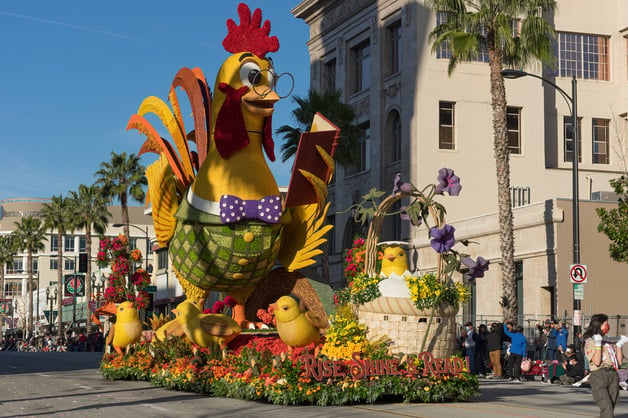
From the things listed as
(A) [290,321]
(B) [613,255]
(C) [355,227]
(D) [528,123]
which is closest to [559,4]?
(D) [528,123]

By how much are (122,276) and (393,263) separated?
10602mm

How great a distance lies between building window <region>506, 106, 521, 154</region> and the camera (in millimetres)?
46938

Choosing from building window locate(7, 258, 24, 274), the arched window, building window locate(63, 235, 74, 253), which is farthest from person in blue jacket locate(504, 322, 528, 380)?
building window locate(7, 258, 24, 274)

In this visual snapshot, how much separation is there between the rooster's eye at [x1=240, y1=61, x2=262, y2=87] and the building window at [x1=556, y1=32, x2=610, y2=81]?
104 feet

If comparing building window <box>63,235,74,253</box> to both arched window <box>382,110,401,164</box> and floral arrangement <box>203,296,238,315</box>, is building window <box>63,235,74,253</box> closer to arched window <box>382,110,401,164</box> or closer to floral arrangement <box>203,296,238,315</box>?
arched window <box>382,110,401,164</box>

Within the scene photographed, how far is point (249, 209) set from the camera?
19.9 meters

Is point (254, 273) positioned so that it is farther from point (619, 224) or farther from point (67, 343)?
point (67, 343)

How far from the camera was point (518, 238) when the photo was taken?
36.8 meters

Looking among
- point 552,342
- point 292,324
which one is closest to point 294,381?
point 292,324

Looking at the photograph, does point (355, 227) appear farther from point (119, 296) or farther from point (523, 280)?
point (119, 296)

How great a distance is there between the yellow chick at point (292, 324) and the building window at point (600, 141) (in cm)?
3585

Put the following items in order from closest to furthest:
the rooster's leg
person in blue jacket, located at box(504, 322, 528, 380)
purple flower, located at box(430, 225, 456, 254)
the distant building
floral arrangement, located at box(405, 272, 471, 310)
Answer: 1. purple flower, located at box(430, 225, 456, 254)
2. floral arrangement, located at box(405, 272, 471, 310)
3. the rooster's leg
4. person in blue jacket, located at box(504, 322, 528, 380)
5. the distant building

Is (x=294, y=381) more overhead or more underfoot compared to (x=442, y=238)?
more underfoot

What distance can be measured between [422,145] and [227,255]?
88.5 ft
